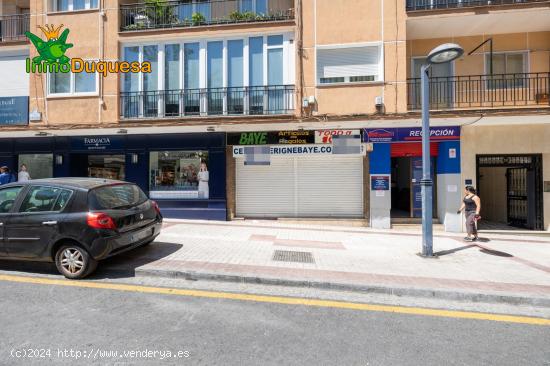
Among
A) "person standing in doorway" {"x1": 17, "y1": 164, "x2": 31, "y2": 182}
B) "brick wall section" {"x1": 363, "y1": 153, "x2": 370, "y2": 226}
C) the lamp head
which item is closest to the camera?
the lamp head

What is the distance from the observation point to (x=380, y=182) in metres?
10.5

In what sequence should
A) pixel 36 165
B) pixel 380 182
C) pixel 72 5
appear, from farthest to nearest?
pixel 36 165 → pixel 72 5 → pixel 380 182

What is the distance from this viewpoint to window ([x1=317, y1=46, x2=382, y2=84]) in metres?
10.3

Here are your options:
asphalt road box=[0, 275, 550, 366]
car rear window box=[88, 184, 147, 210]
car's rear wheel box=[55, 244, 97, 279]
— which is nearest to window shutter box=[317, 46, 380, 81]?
car rear window box=[88, 184, 147, 210]

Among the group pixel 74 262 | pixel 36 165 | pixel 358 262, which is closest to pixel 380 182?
pixel 358 262

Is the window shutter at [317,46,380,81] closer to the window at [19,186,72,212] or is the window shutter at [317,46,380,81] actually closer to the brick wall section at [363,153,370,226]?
the brick wall section at [363,153,370,226]

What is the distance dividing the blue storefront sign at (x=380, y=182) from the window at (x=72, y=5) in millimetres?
12254

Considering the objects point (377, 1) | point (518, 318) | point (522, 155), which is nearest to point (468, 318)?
point (518, 318)

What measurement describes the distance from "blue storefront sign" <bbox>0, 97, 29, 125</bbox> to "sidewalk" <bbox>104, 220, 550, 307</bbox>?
26.2 ft

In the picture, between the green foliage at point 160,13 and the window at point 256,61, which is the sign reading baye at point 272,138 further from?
the green foliage at point 160,13

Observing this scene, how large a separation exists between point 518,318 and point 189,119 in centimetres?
979

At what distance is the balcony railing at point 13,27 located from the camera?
1256 centimetres

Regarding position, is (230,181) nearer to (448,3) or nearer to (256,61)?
(256,61)

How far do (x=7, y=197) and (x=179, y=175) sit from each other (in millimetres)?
6506
